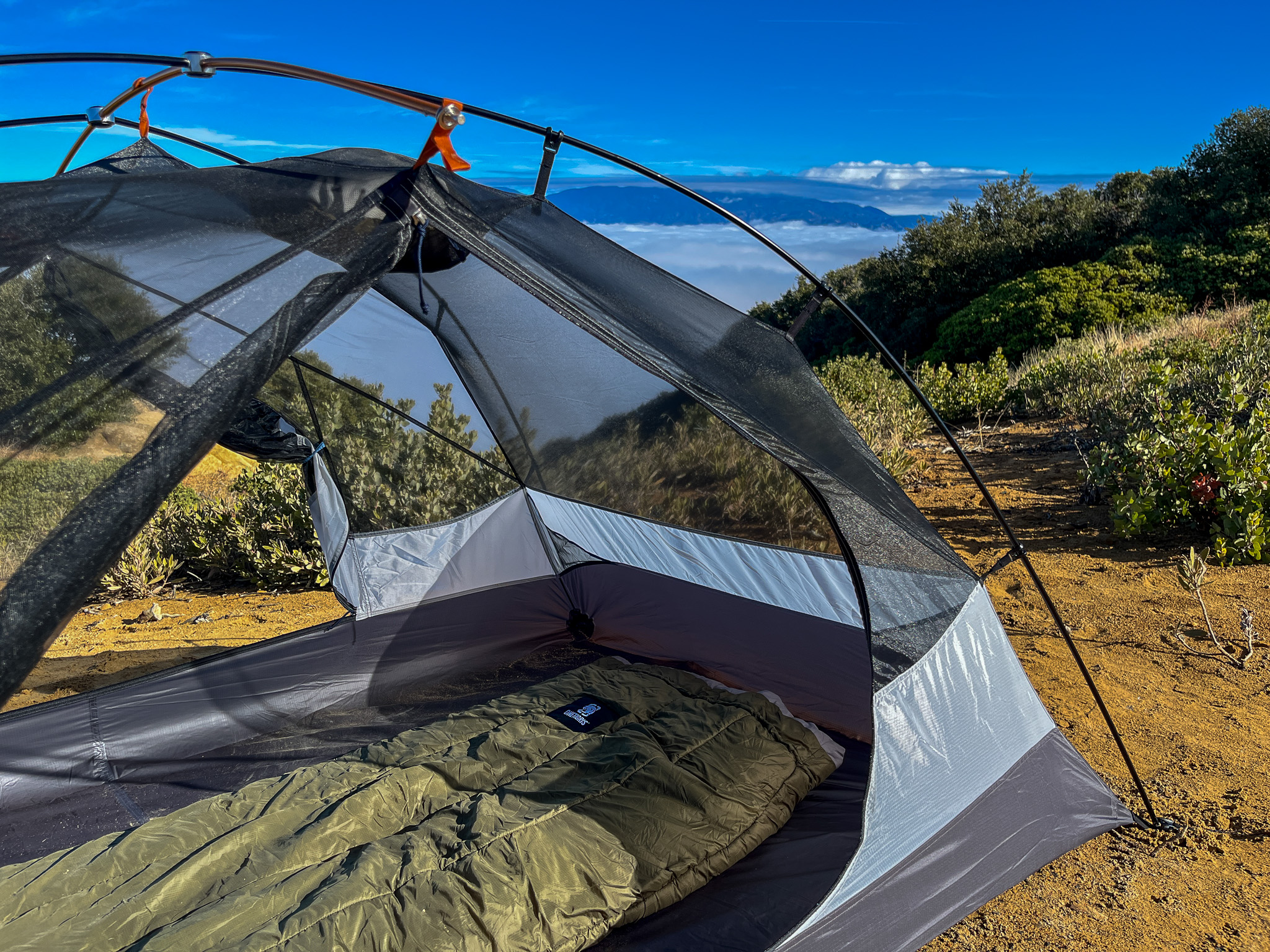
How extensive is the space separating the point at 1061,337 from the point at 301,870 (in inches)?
456

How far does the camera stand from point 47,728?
3.01 metres

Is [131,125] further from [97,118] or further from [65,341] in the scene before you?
[65,341]

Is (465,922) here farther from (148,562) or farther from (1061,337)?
(1061,337)

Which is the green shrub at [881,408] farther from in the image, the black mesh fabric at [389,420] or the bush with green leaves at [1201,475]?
the black mesh fabric at [389,420]

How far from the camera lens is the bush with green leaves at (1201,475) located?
3.82 metres

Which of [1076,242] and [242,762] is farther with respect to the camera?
[1076,242]

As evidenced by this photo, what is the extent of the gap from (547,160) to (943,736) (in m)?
1.82

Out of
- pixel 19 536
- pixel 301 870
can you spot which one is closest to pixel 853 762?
pixel 301 870

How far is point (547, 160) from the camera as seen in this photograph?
229 centimetres

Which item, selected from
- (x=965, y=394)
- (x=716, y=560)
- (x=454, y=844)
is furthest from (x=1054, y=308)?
(x=454, y=844)

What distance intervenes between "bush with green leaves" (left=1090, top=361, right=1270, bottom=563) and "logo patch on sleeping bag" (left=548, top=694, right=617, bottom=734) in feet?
9.36

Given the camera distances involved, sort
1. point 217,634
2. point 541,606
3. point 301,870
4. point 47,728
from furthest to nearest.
→ 1. point 217,634
2. point 541,606
3. point 47,728
4. point 301,870

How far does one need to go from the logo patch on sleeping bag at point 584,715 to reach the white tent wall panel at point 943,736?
3.65ft

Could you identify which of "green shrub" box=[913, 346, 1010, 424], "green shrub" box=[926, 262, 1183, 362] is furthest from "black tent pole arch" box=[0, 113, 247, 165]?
"green shrub" box=[926, 262, 1183, 362]
